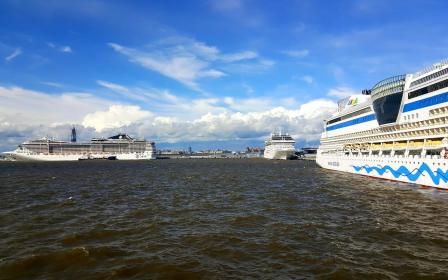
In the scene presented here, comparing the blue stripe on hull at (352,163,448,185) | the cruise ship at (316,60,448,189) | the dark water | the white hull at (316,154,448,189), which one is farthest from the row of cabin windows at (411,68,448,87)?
the dark water

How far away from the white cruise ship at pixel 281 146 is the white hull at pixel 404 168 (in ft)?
368

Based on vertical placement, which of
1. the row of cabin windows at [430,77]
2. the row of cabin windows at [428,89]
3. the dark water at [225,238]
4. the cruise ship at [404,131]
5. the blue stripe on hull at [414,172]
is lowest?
the dark water at [225,238]

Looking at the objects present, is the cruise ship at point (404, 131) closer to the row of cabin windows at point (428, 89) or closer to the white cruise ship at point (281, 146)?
the row of cabin windows at point (428, 89)

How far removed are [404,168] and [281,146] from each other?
139 metres

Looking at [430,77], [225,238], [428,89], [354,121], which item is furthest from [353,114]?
[225,238]

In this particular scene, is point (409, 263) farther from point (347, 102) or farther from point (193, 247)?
point (347, 102)

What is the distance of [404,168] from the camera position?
1772 inches

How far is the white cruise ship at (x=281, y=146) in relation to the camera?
180850 mm

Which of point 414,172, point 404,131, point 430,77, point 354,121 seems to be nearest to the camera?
point 414,172

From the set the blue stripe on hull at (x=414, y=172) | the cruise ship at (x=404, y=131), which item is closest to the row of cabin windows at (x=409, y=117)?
the cruise ship at (x=404, y=131)

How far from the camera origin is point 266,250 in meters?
16.7

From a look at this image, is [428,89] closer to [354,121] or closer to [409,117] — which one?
[409,117]

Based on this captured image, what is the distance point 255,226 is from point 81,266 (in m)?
10.7

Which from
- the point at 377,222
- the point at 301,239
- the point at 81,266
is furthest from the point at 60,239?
the point at 377,222
